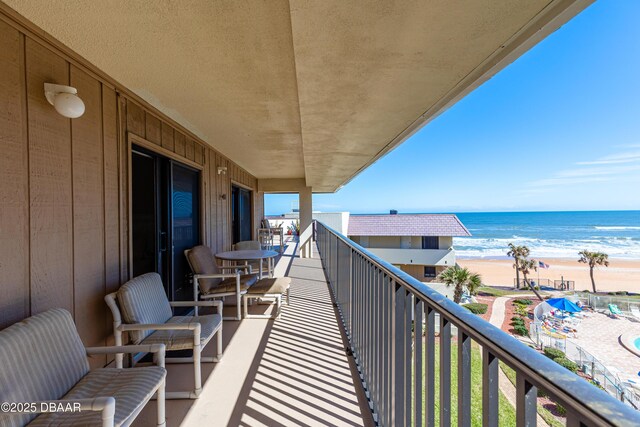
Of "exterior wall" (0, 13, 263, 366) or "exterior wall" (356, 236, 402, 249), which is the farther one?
"exterior wall" (356, 236, 402, 249)

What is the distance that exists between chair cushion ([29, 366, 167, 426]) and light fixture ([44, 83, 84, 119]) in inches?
61.4

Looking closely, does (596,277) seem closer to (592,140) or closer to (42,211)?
(592,140)

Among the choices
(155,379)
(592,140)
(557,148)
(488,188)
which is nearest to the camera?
(155,379)

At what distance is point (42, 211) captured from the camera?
168 cm

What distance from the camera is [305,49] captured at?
5.38 ft

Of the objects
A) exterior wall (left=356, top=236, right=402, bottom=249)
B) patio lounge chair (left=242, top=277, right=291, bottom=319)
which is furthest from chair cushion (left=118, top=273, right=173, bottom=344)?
exterior wall (left=356, top=236, right=402, bottom=249)

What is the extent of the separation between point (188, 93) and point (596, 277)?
97.7ft

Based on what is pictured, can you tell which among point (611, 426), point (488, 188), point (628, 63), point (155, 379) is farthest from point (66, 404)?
point (488, 188)

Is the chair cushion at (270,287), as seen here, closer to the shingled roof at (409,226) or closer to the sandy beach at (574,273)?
the shingled roof at (409,226)

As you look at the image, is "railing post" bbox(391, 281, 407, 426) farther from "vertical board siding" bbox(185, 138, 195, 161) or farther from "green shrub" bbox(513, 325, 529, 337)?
"green shrub" bbox(513, 325, 529, 337)

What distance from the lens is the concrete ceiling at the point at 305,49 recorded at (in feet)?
4.59

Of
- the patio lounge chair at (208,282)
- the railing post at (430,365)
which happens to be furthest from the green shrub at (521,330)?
the railing post at (430,365)

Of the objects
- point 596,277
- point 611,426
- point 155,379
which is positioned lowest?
point 596,277

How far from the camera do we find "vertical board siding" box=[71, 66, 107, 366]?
6.35 ft
